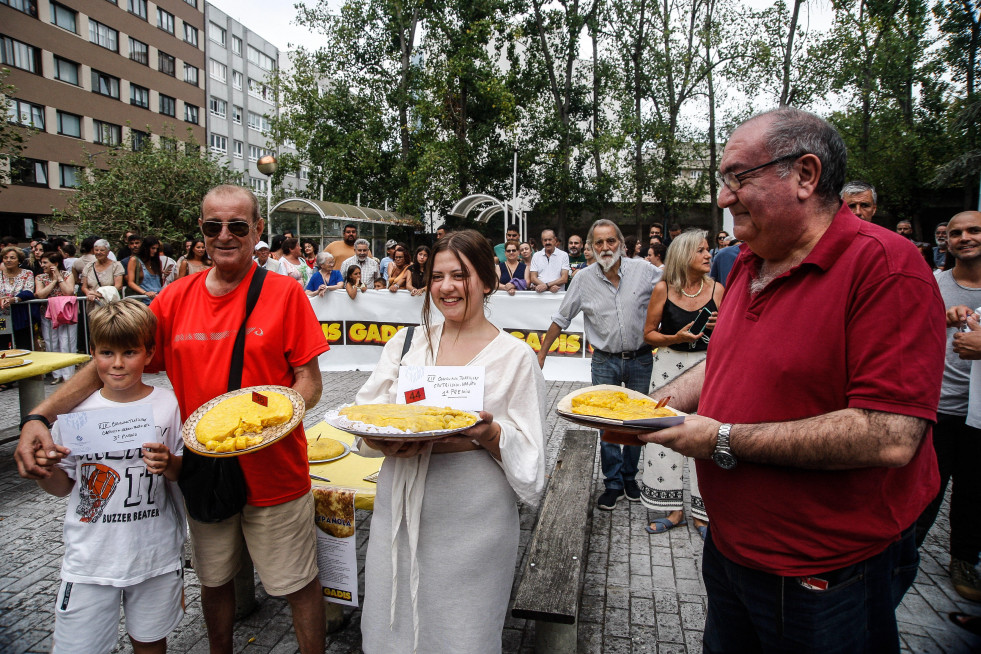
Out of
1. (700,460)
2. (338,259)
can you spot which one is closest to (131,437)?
(700,460)

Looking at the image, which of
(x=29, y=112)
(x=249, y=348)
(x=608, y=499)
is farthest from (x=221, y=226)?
(x=29, y=112)

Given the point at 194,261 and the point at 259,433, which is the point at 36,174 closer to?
the point at 194,261

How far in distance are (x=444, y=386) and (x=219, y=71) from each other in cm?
6344

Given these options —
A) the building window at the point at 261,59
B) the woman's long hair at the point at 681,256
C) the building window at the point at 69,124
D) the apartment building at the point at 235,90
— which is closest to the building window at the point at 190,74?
the apartment building at the point at 235,90

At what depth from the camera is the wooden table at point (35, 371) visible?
492cm

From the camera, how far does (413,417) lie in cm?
→ 210

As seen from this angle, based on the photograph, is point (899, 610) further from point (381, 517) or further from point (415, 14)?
point (415, 14)

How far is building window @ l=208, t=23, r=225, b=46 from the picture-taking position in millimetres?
52500

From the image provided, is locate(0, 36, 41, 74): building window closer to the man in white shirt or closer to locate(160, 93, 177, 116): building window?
locate(160, 93, 177, 116): building window

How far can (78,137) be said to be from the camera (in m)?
38.4

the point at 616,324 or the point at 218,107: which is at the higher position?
the point at 218,107

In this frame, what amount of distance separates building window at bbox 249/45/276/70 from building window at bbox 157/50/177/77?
1368cm

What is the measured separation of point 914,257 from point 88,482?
3064 mm

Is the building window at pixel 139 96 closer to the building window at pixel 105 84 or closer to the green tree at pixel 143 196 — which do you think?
the building window at pixel 105 84
